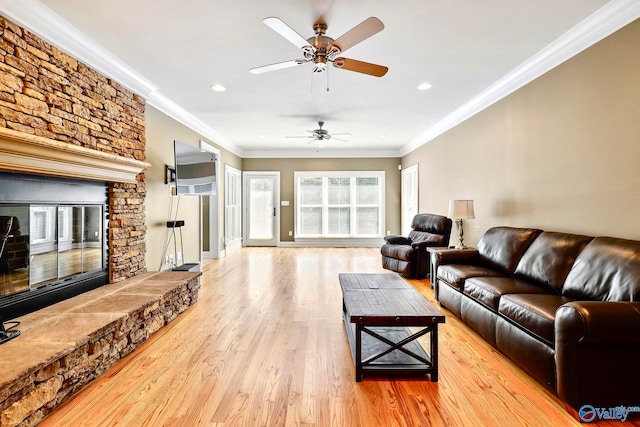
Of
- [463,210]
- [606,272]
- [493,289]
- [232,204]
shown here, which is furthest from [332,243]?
[606,272]

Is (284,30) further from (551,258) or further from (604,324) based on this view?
(551,258)

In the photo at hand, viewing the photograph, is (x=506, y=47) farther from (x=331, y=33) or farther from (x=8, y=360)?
(x=8, y=360)

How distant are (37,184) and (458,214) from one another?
14.4 feet

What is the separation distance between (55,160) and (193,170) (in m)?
1.82

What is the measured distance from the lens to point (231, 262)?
6.33 meters

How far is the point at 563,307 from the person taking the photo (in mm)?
1763

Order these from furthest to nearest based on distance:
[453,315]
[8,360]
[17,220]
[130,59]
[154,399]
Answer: [453,315]
[130,59]
[17,220]
[154,399]
[8,360]

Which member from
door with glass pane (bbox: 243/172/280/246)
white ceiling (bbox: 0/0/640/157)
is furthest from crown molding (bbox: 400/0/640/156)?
door with glass pane (bbox: 243/172/280/246)

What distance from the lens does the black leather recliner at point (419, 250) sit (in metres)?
5.02

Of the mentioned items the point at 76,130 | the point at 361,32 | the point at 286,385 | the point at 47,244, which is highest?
the point at 361,32

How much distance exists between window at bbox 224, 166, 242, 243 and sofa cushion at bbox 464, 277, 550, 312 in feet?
18.4

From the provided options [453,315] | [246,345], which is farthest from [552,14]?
[246,345]

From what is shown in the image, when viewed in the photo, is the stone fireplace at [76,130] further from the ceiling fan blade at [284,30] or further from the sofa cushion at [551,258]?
the sofa cushion at [551,258]

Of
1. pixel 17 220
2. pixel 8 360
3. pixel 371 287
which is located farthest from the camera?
pixel 371 287
